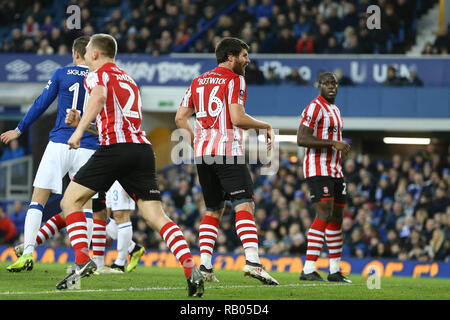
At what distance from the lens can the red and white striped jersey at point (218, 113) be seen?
8203 millimetres

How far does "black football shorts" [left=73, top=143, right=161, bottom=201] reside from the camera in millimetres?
7059

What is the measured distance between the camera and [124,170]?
709 cm

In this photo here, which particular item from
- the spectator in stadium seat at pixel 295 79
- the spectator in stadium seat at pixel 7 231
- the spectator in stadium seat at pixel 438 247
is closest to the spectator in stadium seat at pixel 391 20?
the spectator in stadium seat at pixel 295 79

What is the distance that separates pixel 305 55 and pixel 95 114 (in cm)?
1568

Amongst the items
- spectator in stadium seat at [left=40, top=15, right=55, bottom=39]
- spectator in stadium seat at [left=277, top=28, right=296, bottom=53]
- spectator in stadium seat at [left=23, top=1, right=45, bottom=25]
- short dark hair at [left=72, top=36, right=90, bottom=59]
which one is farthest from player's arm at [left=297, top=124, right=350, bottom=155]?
spectator in stadium seat at [left=23, top=1, right=45, bottom=25]

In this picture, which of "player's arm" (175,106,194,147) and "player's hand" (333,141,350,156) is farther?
"player's hand" (333,141,350,156)

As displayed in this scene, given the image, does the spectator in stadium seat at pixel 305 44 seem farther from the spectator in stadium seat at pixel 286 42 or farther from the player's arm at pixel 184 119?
the player's arm at pixel 184 119

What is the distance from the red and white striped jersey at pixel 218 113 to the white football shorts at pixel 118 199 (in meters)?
1.96

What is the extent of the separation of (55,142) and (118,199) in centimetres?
133

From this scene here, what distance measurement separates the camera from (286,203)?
19094mm

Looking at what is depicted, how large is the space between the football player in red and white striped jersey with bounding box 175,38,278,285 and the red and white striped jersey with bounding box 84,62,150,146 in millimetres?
1152

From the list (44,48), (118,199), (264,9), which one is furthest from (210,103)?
(44,48)

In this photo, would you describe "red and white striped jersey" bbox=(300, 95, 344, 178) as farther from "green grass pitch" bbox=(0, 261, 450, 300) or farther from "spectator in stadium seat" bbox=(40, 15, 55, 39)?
"spectator in stadium seat" bbox=(40, 15, 55, 39)

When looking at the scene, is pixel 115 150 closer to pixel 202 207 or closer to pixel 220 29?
pixel 202 207
